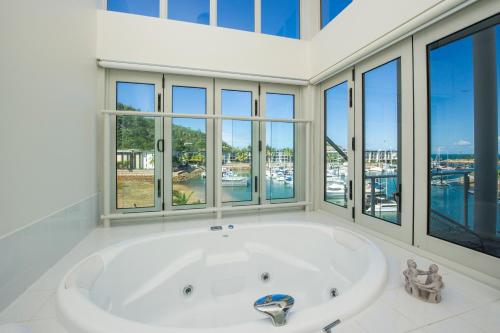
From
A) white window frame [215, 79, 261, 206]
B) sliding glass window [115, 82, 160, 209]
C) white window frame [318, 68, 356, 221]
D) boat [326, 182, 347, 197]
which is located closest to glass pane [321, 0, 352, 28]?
white window frame [318, 68, 356, 221]

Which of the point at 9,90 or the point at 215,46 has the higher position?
the point at 215,46

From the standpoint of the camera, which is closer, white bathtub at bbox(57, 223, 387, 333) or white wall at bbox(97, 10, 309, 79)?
white bathtub at bbox(57, 223, 387, 333)

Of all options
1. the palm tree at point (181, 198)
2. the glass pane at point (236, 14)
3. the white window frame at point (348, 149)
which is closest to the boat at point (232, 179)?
the palm tree at point (181, 198)

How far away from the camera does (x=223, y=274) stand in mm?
1647

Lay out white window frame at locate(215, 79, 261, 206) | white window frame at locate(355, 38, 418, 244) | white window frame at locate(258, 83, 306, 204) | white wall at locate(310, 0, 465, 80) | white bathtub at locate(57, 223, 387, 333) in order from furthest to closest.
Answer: white window frame at locate(258, 83, 306, 204)
white window frame at locate(215, 79, 261, 206)
white window frame at locate(355, 38, 418, 244)
white wall at locate(310, 0, 465, 80)
white bathtub at locate(57, 223, 387, 333)

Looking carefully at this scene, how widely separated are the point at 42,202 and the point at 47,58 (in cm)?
74

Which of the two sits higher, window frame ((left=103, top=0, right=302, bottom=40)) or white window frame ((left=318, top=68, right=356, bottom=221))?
window frame ((left=103, top=0, right=302, bottom=40))

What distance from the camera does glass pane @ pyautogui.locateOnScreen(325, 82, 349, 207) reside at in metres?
2.16

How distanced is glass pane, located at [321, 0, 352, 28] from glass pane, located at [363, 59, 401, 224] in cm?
77

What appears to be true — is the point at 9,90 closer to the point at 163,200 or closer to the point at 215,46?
the point at 163,200

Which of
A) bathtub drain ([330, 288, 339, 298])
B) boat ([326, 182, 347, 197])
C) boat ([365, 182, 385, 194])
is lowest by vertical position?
bathtub drain ([330, 288, 339, 298])

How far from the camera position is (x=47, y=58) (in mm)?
1205

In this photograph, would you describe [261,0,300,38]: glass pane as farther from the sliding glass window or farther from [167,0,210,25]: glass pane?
the sliding glass window

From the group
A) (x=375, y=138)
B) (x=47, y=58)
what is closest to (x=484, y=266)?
(x=375, y=138)
